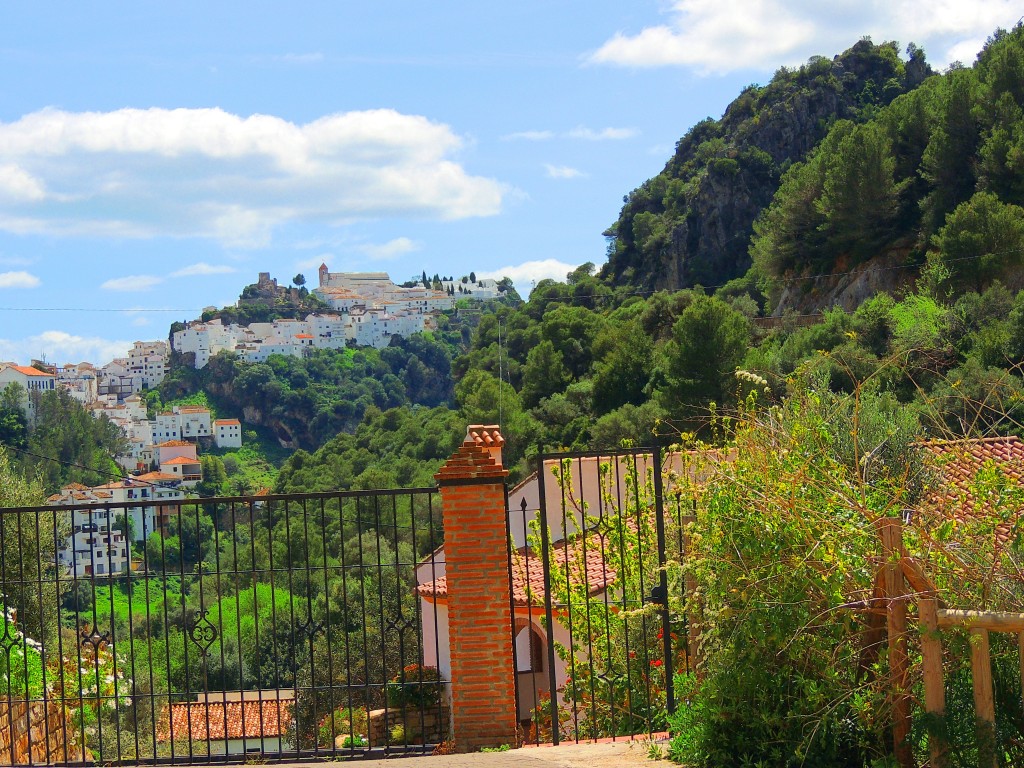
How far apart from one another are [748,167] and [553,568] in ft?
204

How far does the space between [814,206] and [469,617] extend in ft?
122

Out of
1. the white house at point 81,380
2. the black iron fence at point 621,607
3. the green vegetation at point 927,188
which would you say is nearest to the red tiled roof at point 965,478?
the black iron fence at point 621,607

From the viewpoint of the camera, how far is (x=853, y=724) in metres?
4.48

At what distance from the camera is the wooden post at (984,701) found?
3.95m

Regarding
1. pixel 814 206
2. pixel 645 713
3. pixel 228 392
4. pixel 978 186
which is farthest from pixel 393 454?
pixel 228 392

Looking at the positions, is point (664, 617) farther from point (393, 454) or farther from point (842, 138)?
point (393, 454)

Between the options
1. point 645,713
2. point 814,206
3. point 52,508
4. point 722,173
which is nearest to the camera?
point 52,508

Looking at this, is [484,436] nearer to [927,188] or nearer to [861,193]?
[861,193]

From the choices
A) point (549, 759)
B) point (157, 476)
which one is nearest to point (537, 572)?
point (549, 759)

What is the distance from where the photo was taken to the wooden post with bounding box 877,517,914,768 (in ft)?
13.7

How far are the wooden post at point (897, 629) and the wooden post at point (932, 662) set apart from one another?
0.12 metres

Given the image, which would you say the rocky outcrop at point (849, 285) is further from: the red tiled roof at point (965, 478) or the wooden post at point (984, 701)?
the wooden post at point (984, 701)

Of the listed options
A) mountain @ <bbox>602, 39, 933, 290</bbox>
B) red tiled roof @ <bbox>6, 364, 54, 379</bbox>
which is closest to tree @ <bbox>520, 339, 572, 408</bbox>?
mountain @ <bbox>602, 39, 933, 290</bbox>

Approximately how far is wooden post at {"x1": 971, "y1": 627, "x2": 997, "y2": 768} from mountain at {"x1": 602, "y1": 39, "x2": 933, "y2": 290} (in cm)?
5981
